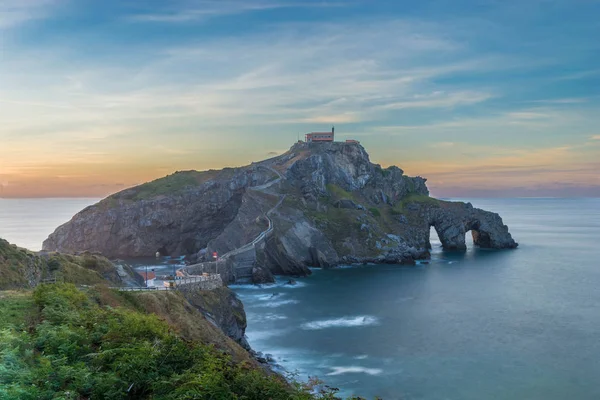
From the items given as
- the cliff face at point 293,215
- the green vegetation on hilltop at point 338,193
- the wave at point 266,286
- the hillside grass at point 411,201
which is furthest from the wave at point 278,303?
the hillside grass at point 411,201

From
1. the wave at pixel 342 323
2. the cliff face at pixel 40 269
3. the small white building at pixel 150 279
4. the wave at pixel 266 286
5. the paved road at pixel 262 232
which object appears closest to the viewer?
the cliff face at pixel 40 269

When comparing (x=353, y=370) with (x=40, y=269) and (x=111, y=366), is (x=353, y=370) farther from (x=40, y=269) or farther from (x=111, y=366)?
(x=111, y=366)

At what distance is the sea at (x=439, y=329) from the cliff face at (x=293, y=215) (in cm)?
1141

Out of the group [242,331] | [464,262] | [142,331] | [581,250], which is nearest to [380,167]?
[464,262]

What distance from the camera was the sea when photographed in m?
45.9

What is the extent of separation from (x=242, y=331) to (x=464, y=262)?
273 ft

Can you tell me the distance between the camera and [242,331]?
51938 mm

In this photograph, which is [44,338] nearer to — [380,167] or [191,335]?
[191,335]

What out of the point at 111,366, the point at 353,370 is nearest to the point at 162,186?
the point at 353,370

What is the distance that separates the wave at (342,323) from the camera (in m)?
65.4

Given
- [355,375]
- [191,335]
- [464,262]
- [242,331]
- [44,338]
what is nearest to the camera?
[44,338]

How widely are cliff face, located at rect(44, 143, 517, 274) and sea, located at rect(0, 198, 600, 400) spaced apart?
11.4 m

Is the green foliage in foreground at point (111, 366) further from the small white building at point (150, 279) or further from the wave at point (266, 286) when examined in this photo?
the wave at point (266, 286)

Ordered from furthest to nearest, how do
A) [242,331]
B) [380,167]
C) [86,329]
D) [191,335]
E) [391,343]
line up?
[380,167] → [391,343] → [242,331] → [191,335] → [86,329]
